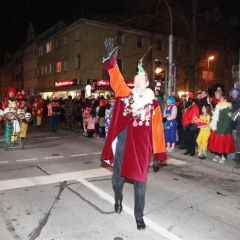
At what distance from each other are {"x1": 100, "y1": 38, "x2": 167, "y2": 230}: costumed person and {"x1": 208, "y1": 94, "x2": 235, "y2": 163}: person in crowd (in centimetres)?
473

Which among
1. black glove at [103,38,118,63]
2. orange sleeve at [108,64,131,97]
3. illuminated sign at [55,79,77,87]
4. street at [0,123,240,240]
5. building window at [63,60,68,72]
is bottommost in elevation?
street at [0,123,240,240]

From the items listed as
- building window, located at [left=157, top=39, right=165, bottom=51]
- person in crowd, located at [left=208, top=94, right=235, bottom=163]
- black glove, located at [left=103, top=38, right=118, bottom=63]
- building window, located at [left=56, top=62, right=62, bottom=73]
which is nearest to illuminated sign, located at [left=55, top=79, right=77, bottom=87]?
building window, located at [left=56, top=62, right=62, bottom=73]

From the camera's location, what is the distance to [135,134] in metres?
4.34

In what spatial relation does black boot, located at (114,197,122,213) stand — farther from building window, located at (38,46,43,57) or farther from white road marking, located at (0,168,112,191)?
building window, located at (38,46,43,57)

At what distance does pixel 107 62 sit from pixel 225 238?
2761mm

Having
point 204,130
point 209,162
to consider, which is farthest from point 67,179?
point 204,130

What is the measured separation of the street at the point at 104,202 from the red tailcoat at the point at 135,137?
0.82 metres

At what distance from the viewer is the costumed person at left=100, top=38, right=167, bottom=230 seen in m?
4.31

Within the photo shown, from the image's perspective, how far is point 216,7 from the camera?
76.3 feet

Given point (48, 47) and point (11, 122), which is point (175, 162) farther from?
point (48, 47)

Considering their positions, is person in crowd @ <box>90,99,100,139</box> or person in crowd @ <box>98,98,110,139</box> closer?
person in crowd @ <box>98,98,110,139</box>

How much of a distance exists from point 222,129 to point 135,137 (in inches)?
201

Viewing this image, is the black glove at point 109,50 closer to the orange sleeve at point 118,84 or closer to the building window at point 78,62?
the orange sleeve at point 118,84

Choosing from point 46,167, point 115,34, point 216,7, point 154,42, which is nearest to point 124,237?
point 46,167
